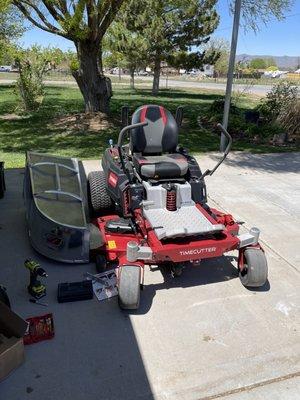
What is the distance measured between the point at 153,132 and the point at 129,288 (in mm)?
2329

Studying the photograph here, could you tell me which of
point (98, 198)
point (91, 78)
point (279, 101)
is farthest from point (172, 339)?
point (279, 101)

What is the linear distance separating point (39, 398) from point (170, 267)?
2.06 m

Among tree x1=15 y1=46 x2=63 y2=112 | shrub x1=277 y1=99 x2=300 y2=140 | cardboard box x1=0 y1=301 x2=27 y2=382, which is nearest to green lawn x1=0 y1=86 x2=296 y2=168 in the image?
tree x1=15 y1=46 x2=63 y2=112

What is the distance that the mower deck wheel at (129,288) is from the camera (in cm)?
380

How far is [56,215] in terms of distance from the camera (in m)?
4.71

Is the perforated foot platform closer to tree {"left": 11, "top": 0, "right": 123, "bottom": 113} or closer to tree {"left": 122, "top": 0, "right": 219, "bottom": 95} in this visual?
tree {"left": 11, "top": 0, "right": 123, "bottom": 113}

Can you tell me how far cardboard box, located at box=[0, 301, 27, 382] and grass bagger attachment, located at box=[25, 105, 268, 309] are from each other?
1016 mm

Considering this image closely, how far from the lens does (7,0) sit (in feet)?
30.4

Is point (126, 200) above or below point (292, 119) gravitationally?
above

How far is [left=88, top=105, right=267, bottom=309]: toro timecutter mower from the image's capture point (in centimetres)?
402

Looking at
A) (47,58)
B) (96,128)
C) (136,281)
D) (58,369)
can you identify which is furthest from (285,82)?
(58,369)

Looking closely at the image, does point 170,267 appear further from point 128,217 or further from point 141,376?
point 141,376

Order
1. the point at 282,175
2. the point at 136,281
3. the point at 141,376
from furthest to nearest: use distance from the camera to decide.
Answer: the point at 282,175 < the point at 136,281 < the point at 141,376

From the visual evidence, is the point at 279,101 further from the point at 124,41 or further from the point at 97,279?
the point at 124,41
